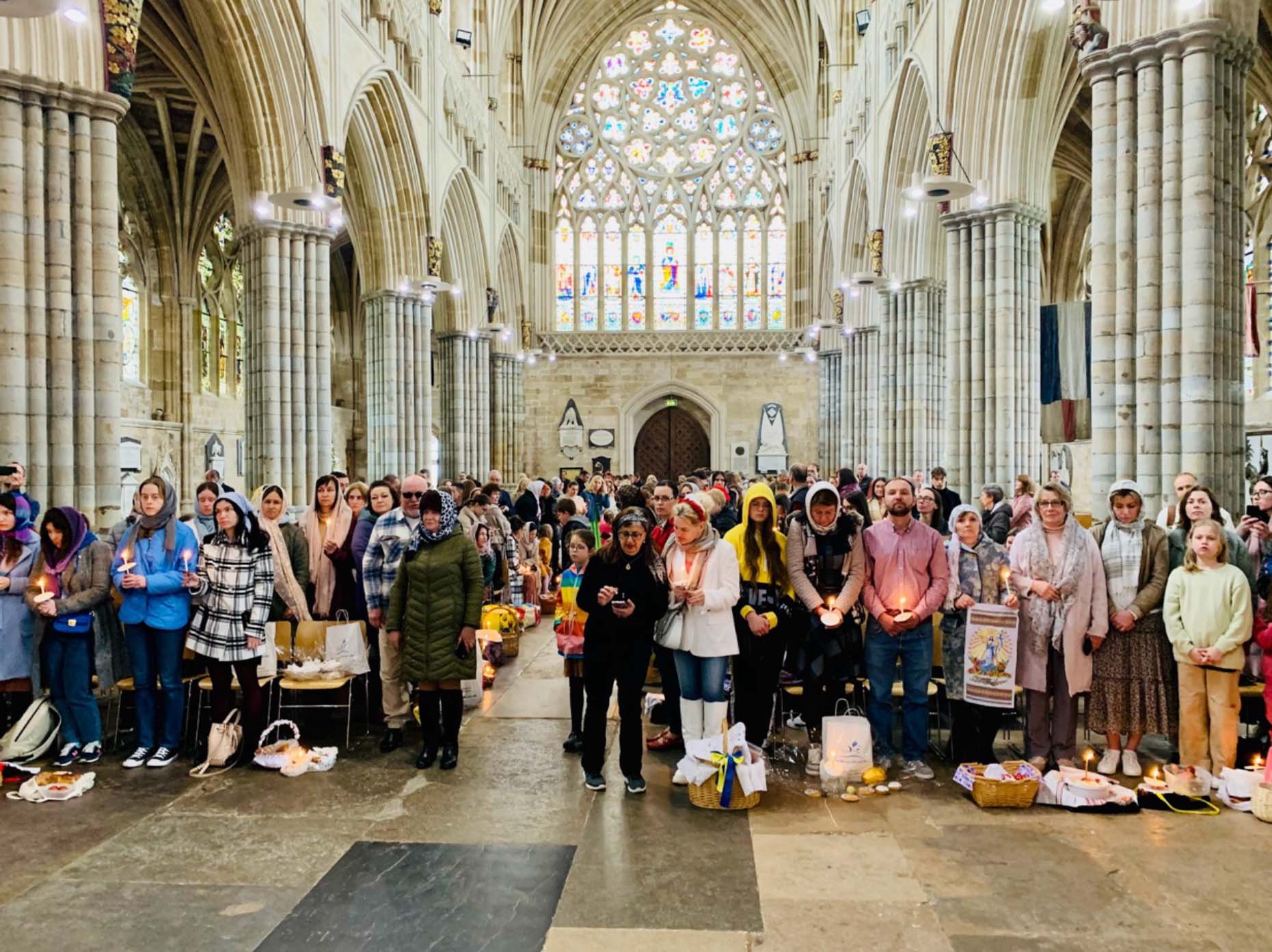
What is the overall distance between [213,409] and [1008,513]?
20.3m

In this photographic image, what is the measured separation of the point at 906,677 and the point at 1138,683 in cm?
130

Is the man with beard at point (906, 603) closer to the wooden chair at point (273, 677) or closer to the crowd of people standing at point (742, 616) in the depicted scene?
the crowd of people standing at point (742, 616)

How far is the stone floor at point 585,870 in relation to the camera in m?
3.37

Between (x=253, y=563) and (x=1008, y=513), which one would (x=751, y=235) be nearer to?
(x=1008, y=513)

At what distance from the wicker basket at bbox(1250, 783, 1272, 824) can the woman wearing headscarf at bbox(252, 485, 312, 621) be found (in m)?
5.44

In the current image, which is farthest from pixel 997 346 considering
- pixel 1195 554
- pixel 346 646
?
pixel 346 646

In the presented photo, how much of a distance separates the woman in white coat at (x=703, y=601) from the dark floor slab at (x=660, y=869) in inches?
16.0

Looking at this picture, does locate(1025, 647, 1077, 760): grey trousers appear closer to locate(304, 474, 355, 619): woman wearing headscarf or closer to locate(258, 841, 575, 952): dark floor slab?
locate(258, 841, 575, 952): dark floor slab

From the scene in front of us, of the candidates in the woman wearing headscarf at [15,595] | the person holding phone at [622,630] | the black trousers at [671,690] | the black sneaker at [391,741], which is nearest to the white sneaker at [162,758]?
the woman wearing headscarf at [15,595]

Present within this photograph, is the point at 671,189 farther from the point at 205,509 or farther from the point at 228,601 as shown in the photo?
the point at 228,601

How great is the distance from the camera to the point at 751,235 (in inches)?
1115

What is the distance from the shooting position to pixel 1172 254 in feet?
25.7

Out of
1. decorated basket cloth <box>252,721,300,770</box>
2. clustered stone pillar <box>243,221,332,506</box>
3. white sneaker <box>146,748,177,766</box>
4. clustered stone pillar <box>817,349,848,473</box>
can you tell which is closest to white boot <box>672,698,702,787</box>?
decorated basket cloth <box>252,721,300,770</box>

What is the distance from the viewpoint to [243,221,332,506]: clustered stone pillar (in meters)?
12.7
